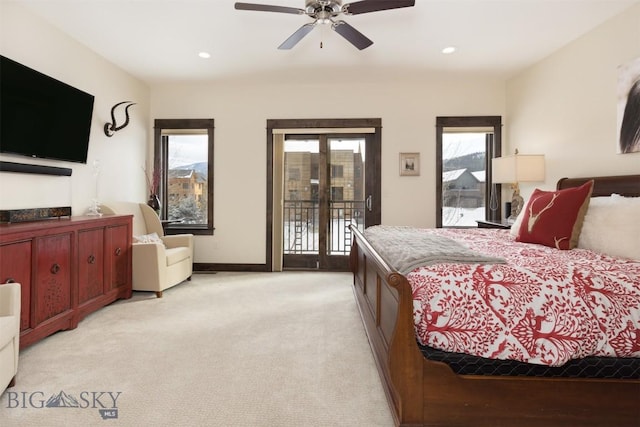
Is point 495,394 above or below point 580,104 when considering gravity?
below

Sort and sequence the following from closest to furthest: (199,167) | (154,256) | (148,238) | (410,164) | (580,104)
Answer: (580,104) → (154,256) → (148,238) → (410,164) → (199,167)

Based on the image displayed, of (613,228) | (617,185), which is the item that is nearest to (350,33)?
(613,228)

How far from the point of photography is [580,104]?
10.8ft

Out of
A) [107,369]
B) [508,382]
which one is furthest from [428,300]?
[107,369]

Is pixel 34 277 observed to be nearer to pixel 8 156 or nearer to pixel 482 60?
pixel 8 156

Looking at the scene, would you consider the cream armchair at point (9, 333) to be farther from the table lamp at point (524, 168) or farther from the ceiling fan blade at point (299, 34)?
the table lamp at point (524, 168)

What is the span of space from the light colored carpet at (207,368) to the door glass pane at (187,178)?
1851 mm

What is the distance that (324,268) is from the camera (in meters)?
4.94

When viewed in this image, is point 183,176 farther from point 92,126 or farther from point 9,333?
point 9,333

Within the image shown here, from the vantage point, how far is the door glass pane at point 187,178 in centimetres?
500

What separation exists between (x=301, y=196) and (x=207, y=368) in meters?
3.16

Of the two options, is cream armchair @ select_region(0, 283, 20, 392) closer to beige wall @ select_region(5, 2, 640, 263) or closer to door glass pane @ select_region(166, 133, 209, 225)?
beige wall @ select_region(5, 2, 640, 263)

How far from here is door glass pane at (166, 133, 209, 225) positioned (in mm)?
5000

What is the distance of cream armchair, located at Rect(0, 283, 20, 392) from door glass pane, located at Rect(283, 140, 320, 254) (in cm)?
334
